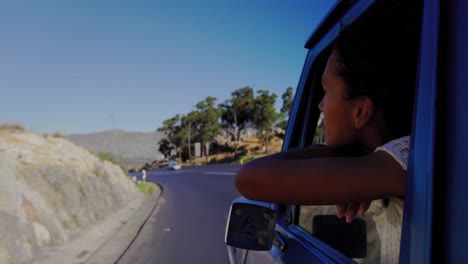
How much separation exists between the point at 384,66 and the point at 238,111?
68.2 metres

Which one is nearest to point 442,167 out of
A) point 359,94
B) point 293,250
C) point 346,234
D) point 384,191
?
point 384,191

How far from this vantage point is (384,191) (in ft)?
2.97

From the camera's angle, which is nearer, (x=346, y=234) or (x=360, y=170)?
(x=360, y=170)

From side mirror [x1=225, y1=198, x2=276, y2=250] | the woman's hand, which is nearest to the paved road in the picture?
side mirror [x1=225, y1=198, x2=276, y2=250]

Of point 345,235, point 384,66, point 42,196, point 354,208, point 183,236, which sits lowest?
point 183,236

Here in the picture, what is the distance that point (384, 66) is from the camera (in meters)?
1.11

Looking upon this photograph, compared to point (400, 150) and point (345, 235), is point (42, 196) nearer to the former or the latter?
point (345, 235)

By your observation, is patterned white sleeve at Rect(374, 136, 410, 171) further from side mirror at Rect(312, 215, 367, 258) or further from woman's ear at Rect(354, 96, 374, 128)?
side mirror at Rect(312, 215, 367, 258)

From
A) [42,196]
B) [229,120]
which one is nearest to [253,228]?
[42,196]

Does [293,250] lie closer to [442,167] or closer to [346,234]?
[346,234]

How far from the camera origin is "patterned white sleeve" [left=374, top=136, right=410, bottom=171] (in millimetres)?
910

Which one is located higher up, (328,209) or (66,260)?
(328,209)

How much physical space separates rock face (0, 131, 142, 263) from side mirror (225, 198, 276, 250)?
15.1 feet

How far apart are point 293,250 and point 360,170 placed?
0.86 m
